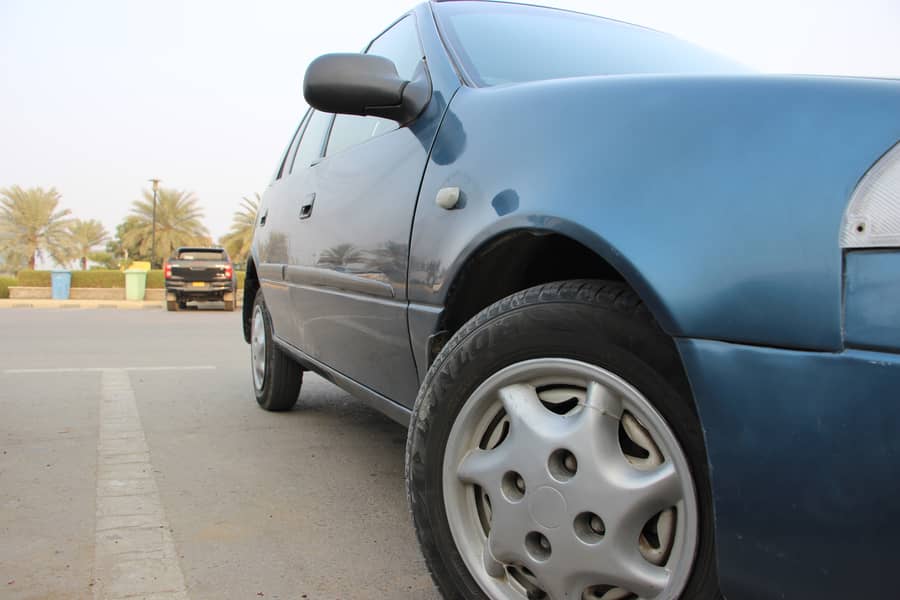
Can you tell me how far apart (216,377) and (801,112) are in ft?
16.7

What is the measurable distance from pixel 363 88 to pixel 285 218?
148cm

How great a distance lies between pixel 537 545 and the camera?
56.0 inches

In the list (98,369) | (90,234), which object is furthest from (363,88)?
(90,234)

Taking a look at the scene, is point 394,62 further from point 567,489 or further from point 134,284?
point 134,284

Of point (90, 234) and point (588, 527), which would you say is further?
point (90, 234)

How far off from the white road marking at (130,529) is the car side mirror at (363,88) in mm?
1374

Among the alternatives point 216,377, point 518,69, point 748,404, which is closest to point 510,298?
point 748,404

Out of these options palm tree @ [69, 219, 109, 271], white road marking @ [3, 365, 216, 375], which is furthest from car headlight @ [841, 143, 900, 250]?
palm tree @ [69, 219, 109, 271]

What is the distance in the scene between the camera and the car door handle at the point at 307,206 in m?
2.94

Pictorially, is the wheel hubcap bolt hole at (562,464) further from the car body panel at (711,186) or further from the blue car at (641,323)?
the car body panel at (711,186)

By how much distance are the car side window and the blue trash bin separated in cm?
2223

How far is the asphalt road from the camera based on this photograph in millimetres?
1981

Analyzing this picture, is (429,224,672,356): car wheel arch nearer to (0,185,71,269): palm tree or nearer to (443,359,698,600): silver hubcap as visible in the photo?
(443,359,698,600): silver hubcap

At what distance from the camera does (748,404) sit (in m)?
1.08
